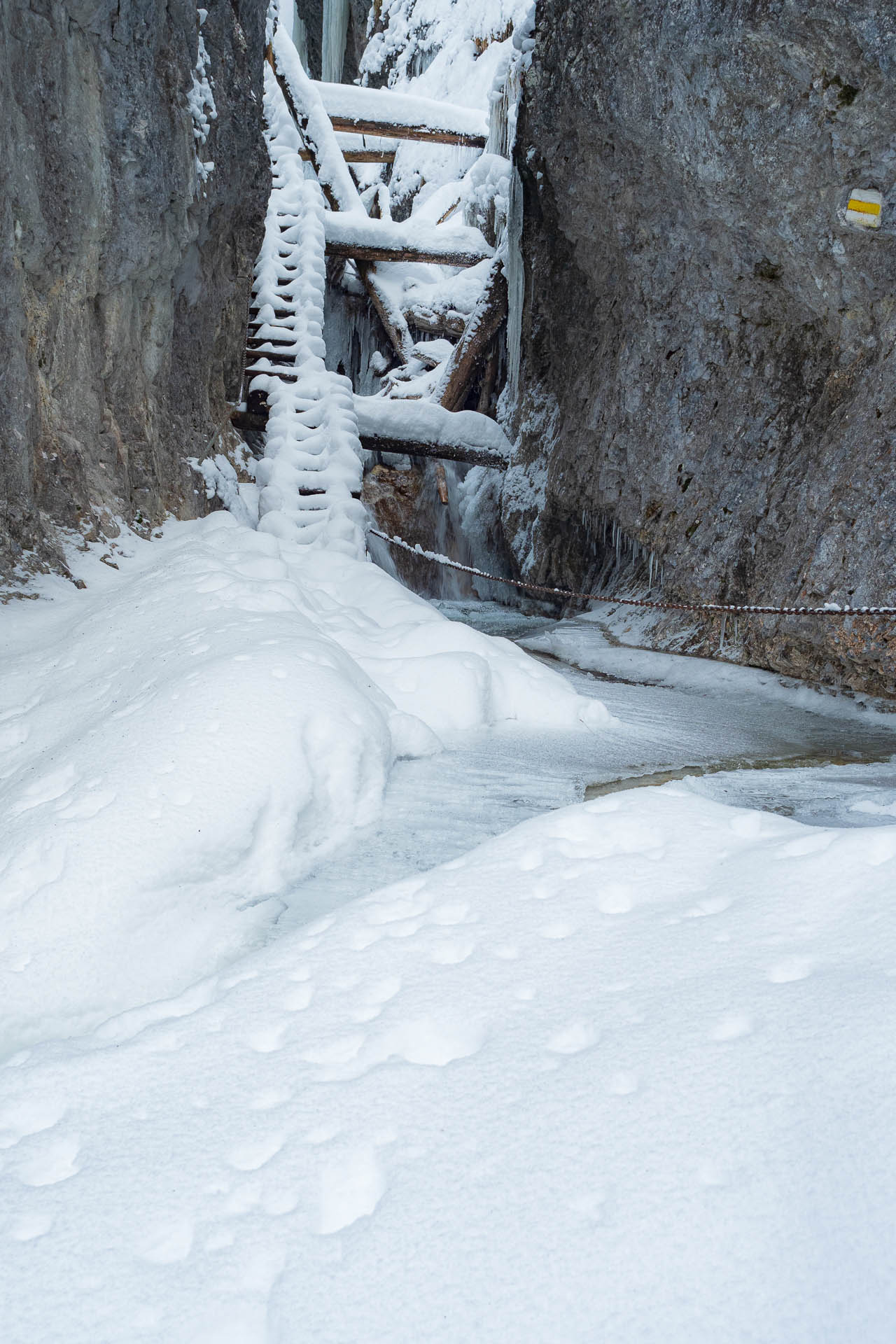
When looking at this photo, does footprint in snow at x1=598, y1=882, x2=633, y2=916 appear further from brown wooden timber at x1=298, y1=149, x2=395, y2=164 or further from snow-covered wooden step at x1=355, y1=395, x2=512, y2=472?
brown wooden timber at x1=298, y1=149, x2=395, y2=164

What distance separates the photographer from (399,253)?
11836 millimetres

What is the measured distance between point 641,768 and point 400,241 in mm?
10394

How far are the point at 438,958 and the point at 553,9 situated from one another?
875cm

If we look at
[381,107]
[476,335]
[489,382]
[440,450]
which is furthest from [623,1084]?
[381,107]

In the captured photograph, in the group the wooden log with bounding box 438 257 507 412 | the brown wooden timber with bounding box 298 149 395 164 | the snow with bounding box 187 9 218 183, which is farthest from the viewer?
the brown wooden timber with bounding box 298 149 395 164

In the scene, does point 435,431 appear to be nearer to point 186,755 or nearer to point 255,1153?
point 186,755

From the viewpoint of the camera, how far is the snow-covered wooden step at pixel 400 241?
1170 centimetres

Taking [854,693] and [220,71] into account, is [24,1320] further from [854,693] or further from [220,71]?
[220,71]

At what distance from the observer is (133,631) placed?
3787mm

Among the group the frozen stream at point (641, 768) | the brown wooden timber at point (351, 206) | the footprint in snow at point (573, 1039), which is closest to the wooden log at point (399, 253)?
the brown wooden timber at point (351, 206)

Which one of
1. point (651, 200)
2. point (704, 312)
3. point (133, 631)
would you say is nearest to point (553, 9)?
point (651, 200)

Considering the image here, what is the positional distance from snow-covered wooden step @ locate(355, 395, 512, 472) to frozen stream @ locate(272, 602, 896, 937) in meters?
5.45

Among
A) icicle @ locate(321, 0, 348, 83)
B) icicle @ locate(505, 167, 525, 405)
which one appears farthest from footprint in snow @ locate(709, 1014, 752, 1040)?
icicle @ locate(321, 0, 348, 83)

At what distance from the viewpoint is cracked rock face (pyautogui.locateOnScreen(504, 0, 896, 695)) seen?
4711 mm
